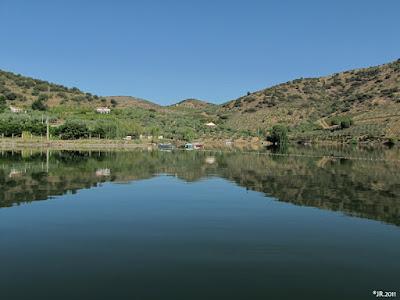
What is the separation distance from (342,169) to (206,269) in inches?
1299

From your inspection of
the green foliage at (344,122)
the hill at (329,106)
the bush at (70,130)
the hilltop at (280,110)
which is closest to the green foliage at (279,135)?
the hilltop at (280,110)

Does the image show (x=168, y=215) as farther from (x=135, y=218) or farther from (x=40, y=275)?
(x=40, y=275)

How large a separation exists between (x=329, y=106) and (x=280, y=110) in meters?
16.5

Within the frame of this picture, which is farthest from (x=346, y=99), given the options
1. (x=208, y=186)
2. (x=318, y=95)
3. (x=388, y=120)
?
(x=208, y=186)

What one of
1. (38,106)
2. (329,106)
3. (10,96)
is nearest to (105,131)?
(38,106)

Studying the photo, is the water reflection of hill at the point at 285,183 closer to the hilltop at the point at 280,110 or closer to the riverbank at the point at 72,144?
the riverbank at the point at 72,144

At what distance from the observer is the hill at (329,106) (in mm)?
117619

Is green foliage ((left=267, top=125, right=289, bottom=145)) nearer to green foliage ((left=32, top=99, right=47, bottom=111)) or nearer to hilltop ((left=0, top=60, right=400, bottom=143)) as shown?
hilltop ((left=0, top=60, right=400, bottom=143))

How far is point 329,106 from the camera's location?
154 meters

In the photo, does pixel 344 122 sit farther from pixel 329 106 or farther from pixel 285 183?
pixel 285 183

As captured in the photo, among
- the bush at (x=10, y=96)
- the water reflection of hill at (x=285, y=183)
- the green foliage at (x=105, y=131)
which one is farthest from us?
the bush at (x=10, y=96)

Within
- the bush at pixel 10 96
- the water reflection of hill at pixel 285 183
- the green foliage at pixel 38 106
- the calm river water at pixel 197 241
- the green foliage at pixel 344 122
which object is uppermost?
the bush at pixel 10 96

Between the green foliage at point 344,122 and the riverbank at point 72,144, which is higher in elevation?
the green foliage at point 344,122

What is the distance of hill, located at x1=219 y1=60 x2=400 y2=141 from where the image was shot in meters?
118
